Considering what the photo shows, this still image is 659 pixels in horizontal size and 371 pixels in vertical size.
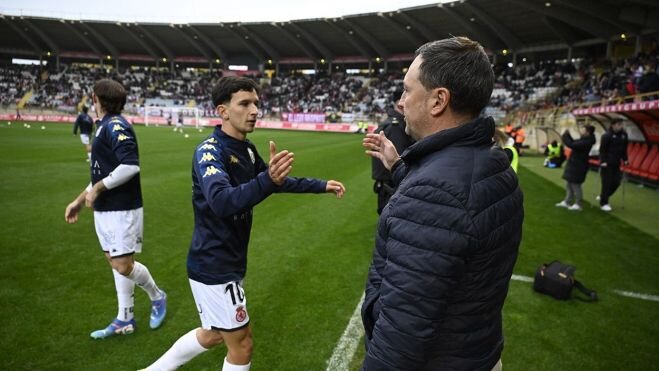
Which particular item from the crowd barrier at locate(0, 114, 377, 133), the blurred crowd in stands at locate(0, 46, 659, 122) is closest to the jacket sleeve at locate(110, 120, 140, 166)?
the crowd barrier at locate(0, 114, 377, 133)

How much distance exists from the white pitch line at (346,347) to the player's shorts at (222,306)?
1.34 m

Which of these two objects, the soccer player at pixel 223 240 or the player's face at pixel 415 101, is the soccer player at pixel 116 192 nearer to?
the soccer player at pixel 223 240

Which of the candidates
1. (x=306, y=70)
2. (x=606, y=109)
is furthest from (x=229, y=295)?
(x=306, y=70)

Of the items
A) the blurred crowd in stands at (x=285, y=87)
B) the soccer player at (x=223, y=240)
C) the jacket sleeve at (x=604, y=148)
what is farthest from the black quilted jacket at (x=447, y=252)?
the blurred crowd in stands at (x=285, y=87)

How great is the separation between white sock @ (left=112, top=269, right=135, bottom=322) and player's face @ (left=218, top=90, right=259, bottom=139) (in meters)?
2.17

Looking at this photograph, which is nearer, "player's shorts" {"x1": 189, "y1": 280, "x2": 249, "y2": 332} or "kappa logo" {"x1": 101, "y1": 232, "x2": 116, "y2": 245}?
"player's shorts" {"x1": 189, "y1": 280, "x2": 249, "y2": 332}

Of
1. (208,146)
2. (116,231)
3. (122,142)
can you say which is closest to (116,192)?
(116,231)

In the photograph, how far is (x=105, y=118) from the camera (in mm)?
3832

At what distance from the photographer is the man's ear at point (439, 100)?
156 cm

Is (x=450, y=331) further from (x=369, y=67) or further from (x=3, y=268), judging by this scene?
(x=369, y=67)

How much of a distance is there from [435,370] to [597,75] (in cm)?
4083

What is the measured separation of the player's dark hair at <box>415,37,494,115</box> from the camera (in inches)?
60.4

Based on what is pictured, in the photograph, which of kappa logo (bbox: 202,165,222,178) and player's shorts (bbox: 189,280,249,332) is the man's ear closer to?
kappa logo (bbox: 202,165,222,178)

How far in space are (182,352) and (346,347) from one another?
1.68 m
